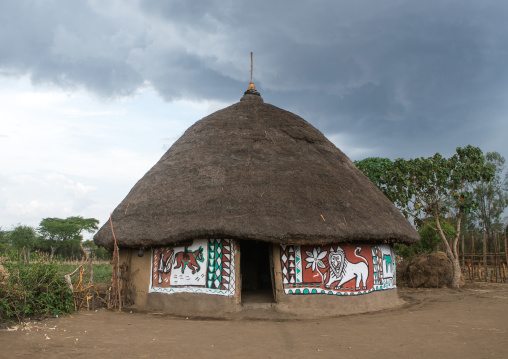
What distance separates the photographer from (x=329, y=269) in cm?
893

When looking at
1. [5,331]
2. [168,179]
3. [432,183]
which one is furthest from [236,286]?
[432,183]

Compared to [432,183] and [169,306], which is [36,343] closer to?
[169,306]

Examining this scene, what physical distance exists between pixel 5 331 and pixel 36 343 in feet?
3.88

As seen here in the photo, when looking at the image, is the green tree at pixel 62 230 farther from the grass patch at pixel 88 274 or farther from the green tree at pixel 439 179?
the green tree at pixel 439 179

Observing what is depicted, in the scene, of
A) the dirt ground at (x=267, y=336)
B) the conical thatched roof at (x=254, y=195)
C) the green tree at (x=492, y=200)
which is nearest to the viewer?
the dirt ground at (x=267, y=336)

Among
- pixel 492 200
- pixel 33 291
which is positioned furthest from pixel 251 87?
pixel 492 200

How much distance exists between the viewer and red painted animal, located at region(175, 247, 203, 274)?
29.0 feet

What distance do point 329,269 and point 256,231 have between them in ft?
6.34

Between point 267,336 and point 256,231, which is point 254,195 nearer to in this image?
point 256,231

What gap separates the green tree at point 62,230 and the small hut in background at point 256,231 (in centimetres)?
2969

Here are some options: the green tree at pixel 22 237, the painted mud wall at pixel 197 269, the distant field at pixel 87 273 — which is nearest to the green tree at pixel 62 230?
the green tree at pixel 22 237

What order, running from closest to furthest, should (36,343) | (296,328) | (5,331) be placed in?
(36,343)
(5,331)
(296,328)

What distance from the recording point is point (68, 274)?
347 inches

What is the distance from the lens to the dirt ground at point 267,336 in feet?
18.2
